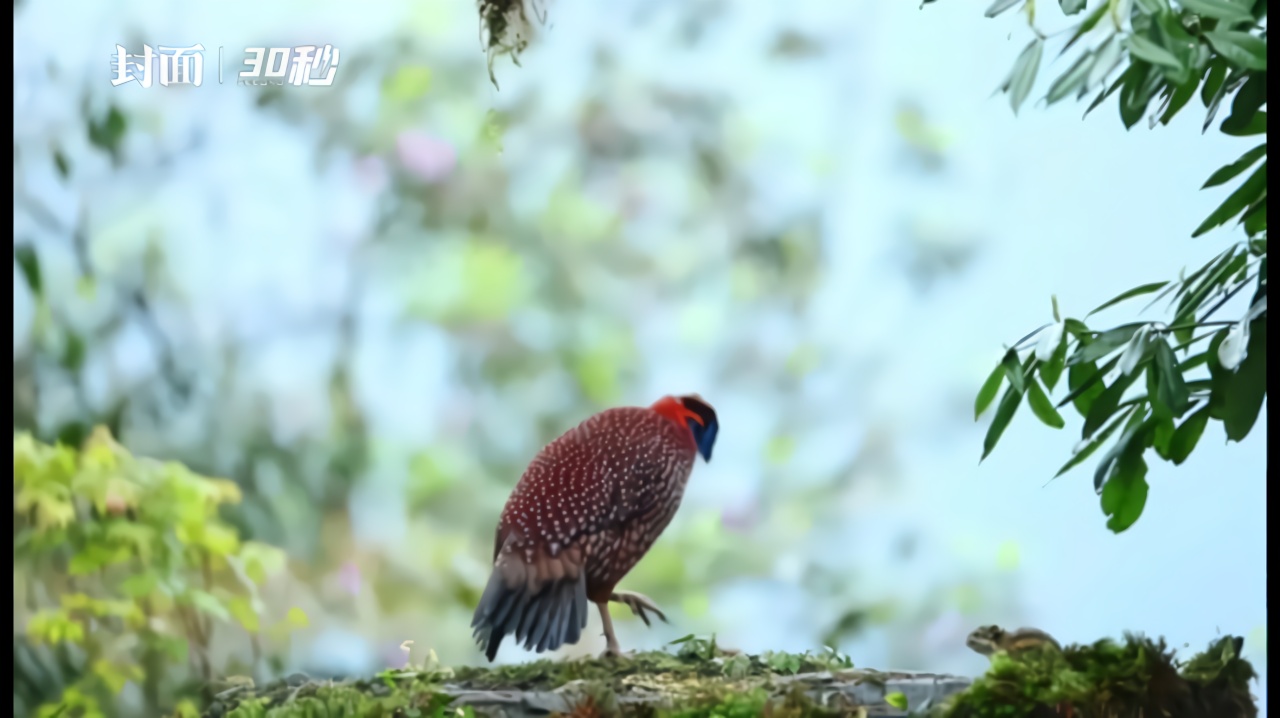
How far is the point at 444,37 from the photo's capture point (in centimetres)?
152

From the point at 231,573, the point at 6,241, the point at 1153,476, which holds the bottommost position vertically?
the point at 231,573

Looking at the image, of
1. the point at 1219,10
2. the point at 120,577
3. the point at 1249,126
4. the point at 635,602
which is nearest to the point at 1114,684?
the point at 635,602

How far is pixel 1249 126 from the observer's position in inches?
59.3

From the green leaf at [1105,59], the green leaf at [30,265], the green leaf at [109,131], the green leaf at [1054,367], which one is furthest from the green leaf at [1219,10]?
the green leaf at [30,265]

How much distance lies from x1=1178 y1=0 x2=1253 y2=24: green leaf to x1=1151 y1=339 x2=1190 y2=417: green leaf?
1.35 ft

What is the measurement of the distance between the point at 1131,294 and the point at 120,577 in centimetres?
144

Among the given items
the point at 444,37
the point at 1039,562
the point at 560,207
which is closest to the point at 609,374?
the point at 560,207

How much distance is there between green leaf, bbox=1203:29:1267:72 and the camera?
1.34 m

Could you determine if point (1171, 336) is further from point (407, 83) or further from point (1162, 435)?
point (407, 83)

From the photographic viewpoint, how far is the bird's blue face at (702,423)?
4.97ft

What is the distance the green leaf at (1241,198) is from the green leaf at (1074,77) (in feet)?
1.16

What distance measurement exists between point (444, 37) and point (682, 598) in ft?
2.77

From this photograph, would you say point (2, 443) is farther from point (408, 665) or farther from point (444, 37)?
point (444, 37)

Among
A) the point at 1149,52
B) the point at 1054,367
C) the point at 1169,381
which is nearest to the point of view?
the point at 1149,52
